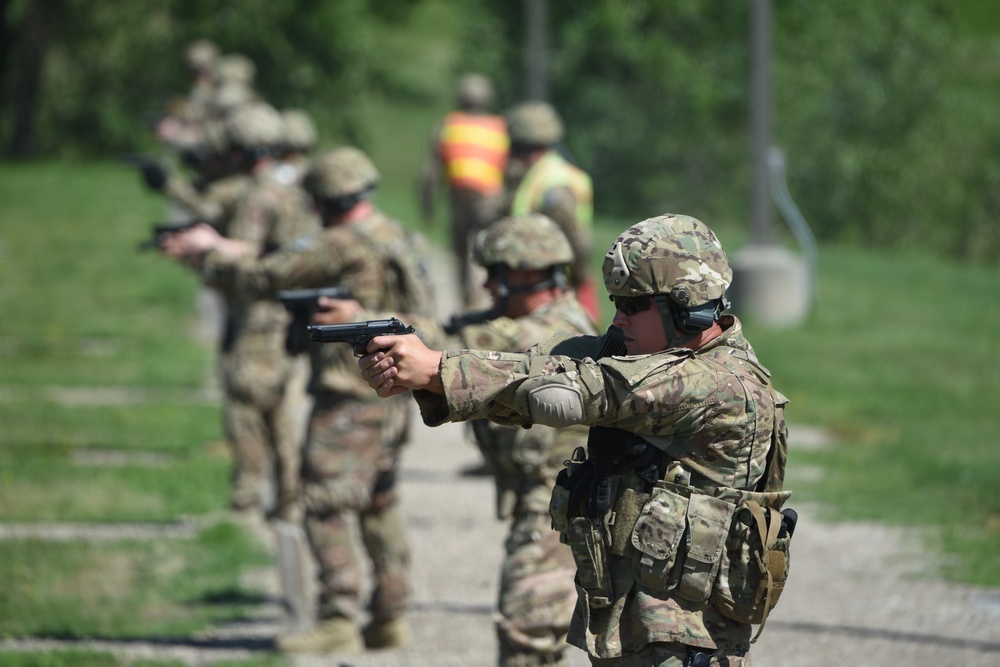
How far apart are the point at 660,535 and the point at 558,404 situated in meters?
0.53

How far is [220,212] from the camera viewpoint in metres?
10.1

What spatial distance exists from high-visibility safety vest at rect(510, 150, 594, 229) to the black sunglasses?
5.43 m

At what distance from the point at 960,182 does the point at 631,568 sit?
33.0 meters

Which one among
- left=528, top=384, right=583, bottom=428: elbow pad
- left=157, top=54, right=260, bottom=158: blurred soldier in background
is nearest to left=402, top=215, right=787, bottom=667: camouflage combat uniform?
left=528, top=384, right=583, bottom=428: elbow pad

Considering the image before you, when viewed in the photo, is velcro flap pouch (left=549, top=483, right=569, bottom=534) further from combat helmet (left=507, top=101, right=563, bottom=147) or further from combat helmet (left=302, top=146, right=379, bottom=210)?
combat helmet (left=507, top=101, right=563, bottom=147)

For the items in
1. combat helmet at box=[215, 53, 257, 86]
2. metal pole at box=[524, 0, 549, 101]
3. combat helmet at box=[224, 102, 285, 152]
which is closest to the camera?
combat helmet at box=[224, 102, 285, 152]

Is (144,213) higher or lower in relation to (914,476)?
higher

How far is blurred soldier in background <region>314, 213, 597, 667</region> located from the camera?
5.92m

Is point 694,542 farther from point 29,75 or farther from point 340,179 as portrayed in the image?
point 29,75

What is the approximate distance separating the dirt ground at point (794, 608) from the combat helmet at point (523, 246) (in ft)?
6.74

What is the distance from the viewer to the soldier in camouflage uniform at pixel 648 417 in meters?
4.45

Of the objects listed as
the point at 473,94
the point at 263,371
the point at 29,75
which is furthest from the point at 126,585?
the point at 29,75

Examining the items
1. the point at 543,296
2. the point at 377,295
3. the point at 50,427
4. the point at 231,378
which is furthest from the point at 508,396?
the point at 50,427

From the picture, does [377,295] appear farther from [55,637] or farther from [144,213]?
[144,213]
